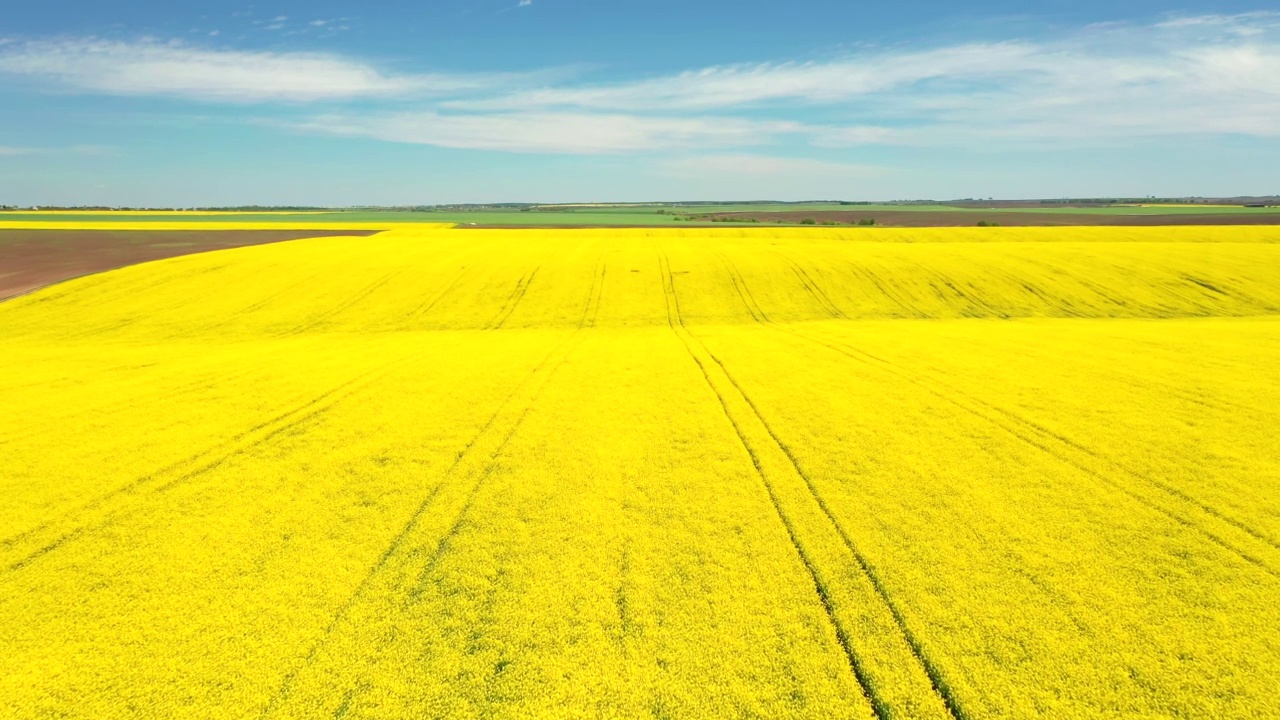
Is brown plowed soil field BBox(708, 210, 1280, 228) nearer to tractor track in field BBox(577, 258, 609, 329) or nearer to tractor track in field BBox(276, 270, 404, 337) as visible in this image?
tractor track in field BBox(577, 258, 609, 329)

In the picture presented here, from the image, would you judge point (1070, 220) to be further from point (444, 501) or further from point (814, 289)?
point (444, 501)

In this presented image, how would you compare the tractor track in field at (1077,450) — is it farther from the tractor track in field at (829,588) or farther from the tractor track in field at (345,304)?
the tractor track in field at (345,304)

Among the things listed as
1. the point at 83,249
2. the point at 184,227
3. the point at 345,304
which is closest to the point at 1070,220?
the point at 345,304

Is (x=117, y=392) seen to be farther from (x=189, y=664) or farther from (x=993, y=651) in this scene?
(x=993, y=651)

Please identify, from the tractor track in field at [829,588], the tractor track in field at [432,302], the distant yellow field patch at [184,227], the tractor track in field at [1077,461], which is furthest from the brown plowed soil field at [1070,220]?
the tractor track in field at [829,588]

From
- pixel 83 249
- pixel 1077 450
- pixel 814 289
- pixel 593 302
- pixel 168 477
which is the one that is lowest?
pixel 168 477

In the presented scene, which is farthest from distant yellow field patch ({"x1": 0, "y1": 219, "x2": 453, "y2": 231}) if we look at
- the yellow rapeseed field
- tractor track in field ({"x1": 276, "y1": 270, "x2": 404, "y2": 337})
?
the yellow rapeseed field

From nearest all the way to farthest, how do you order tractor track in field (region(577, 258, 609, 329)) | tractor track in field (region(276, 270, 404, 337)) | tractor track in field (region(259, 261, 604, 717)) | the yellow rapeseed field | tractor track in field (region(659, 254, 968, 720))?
1. tractor track in field (region(659, 254, 968, 720))
2. the yellow rapeseed field
3. tractor track in field (region(259, 261, 604, 717))
4. tractor track in field (region(276, 270, 404, 337))
5. tractor track in field (region(577, 258, 609, 329))
